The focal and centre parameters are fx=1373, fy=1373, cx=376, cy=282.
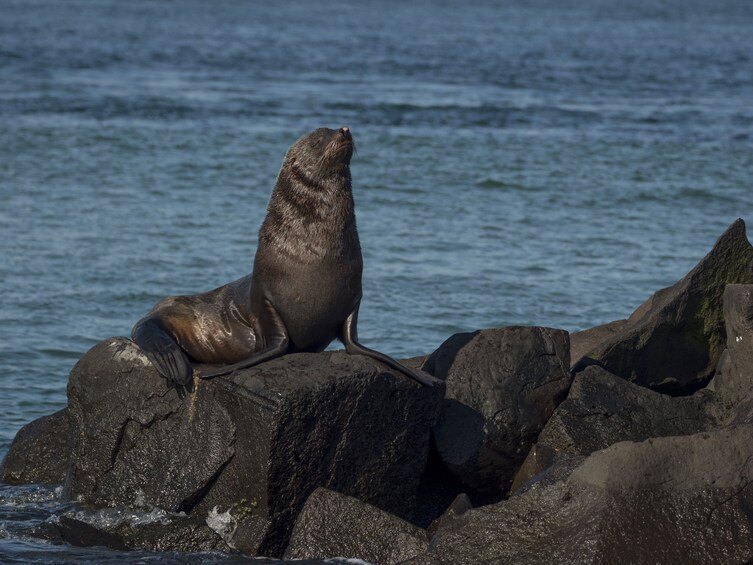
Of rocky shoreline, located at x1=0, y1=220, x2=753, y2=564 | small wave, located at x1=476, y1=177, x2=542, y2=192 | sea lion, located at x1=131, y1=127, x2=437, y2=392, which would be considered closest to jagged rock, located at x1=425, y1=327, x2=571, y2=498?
rocky shoreline, located at x1=0, y1=220, x2=753, y2=564

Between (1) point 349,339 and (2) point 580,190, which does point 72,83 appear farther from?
(1) point 349,339

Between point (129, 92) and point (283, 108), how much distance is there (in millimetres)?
4055

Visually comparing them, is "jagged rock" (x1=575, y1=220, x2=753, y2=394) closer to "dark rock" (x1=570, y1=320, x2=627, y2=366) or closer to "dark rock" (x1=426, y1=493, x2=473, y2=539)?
"dark rock" (x1=570, y1=320, x2=627, y2=366)

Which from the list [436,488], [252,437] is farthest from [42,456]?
[436,488]

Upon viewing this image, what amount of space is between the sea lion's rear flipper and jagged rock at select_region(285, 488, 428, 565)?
107 centimetres

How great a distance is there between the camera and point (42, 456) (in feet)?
28.5

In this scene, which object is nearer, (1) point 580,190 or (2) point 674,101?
(1) point 580,190

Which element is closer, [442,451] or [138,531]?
[138,531]

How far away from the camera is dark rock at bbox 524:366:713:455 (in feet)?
26.3

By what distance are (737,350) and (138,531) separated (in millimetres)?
3771

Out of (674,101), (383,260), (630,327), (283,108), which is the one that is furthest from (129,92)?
(630,327)

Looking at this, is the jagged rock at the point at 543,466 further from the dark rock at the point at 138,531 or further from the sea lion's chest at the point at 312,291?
the dark rock at the point at 138,531

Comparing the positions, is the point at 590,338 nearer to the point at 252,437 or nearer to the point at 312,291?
the point at 312,291

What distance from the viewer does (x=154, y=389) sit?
7684 millimetres
